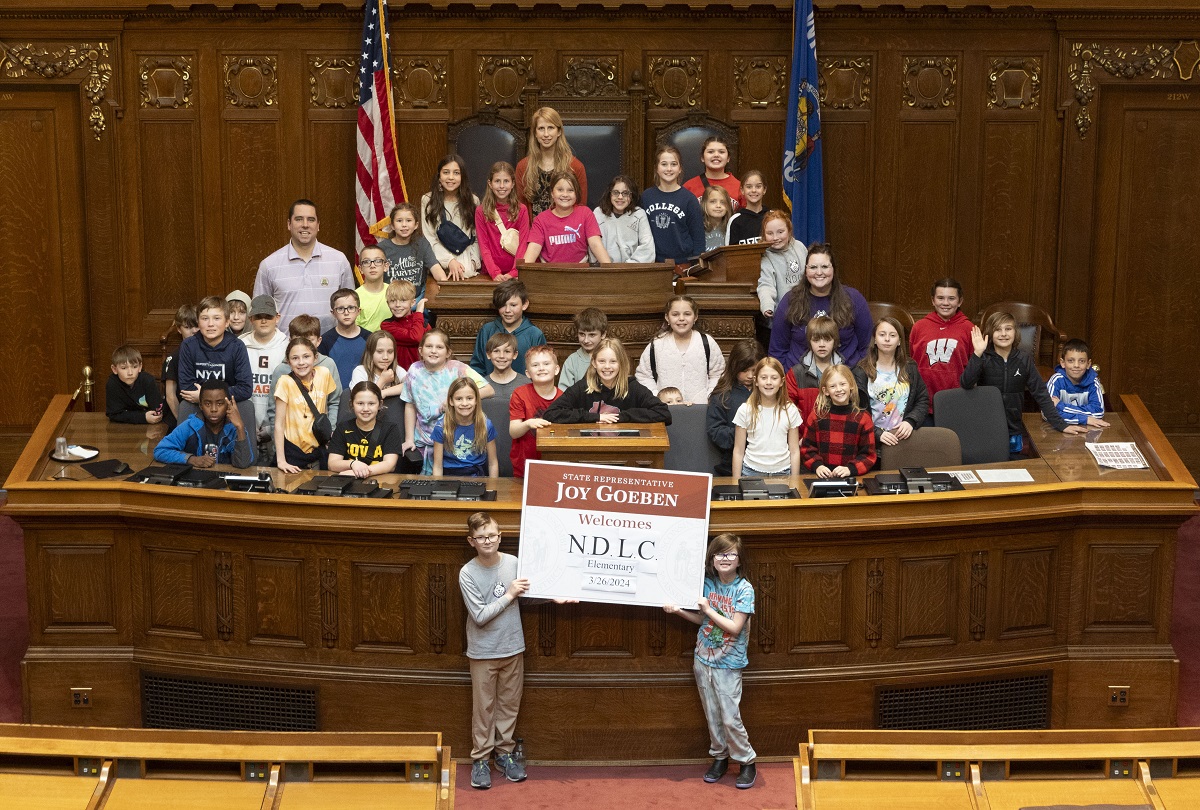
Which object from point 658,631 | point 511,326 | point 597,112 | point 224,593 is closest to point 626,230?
point 511,326

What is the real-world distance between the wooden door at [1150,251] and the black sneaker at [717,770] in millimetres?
5946

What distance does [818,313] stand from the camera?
832cm

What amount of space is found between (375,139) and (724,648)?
219 inches

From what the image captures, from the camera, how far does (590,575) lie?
22.0 ft

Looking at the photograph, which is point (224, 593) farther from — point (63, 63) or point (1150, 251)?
point (1150, 251)

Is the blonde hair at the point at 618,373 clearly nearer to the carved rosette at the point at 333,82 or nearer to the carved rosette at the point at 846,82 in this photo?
the carved rosette at the point at 846,82

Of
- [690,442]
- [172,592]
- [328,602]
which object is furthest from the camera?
[690,442]

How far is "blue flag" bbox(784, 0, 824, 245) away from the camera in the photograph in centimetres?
1060

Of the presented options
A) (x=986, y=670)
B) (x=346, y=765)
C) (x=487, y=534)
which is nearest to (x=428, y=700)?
(x=487, y=534)

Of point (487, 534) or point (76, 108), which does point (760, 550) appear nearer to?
point (487, 534)

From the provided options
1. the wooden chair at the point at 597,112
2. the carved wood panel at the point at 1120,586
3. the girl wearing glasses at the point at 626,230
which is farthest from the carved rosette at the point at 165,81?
the carved wood panel at the point at 1120,586

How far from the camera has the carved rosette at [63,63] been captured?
426 inches

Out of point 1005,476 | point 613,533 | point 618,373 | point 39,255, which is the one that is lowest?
point 613,533

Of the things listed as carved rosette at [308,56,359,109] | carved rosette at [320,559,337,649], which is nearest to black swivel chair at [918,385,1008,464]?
carved rosette at [320,559,337,649]
